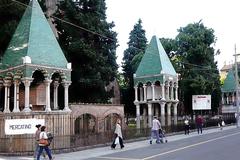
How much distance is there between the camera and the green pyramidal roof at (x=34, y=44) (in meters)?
24.6

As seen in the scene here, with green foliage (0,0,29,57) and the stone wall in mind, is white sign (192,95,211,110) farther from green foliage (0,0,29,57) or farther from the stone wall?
the stone wall

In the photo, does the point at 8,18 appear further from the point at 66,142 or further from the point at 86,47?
the point at 66,142

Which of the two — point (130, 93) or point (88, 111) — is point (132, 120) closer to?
point (88, 111)

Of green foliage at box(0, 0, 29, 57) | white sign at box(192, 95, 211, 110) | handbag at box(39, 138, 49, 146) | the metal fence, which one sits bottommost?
the metal fence

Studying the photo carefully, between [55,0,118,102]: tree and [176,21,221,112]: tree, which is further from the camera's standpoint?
[176,21,221,112]: tree

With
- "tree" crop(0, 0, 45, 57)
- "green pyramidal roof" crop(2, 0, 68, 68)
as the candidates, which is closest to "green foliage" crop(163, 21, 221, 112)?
"tree" crop(0, 0, 45, 57)

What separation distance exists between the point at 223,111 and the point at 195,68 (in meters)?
15.8

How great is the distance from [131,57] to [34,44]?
132ft

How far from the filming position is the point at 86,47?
Answer: 125ft

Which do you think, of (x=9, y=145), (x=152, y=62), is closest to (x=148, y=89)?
(x=152, y=62)

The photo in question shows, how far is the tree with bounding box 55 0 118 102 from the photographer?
1507 inches

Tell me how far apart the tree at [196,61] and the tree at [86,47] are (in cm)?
Answer: 1618

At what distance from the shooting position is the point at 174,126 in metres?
38.0

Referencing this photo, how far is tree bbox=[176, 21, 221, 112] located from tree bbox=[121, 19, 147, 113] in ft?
23.2
